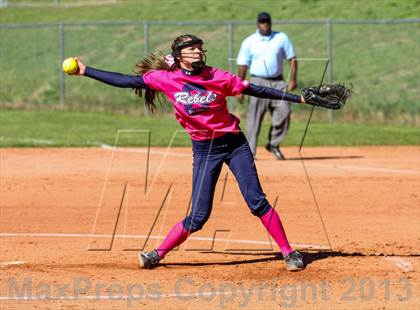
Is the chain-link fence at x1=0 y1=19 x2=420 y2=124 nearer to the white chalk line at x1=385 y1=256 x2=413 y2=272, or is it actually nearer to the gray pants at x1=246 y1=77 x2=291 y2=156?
the gray pants at x1=246 y1=77 x2=291 y2=156

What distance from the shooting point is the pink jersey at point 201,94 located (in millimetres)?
9844

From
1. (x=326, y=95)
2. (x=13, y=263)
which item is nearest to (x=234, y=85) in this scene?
(x=326, y=95)

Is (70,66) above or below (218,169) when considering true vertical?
above

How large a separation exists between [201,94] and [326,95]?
1311mm

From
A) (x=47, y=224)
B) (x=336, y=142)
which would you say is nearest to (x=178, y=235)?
(x=47, y=224)

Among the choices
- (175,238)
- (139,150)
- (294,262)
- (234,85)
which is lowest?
(139,150)

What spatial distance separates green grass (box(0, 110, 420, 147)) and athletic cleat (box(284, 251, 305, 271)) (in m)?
11.3

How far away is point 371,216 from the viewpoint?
13758mm

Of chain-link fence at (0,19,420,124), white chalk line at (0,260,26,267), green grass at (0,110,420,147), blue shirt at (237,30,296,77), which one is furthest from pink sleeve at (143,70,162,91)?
chain-link fence at (0,19,420,124)

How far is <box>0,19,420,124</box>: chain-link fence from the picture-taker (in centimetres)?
2848

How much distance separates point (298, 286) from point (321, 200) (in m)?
5.42

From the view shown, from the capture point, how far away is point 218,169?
33.5 ft

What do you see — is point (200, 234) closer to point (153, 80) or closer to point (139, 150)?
point (153, 80)

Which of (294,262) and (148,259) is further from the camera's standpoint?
(148,259)
